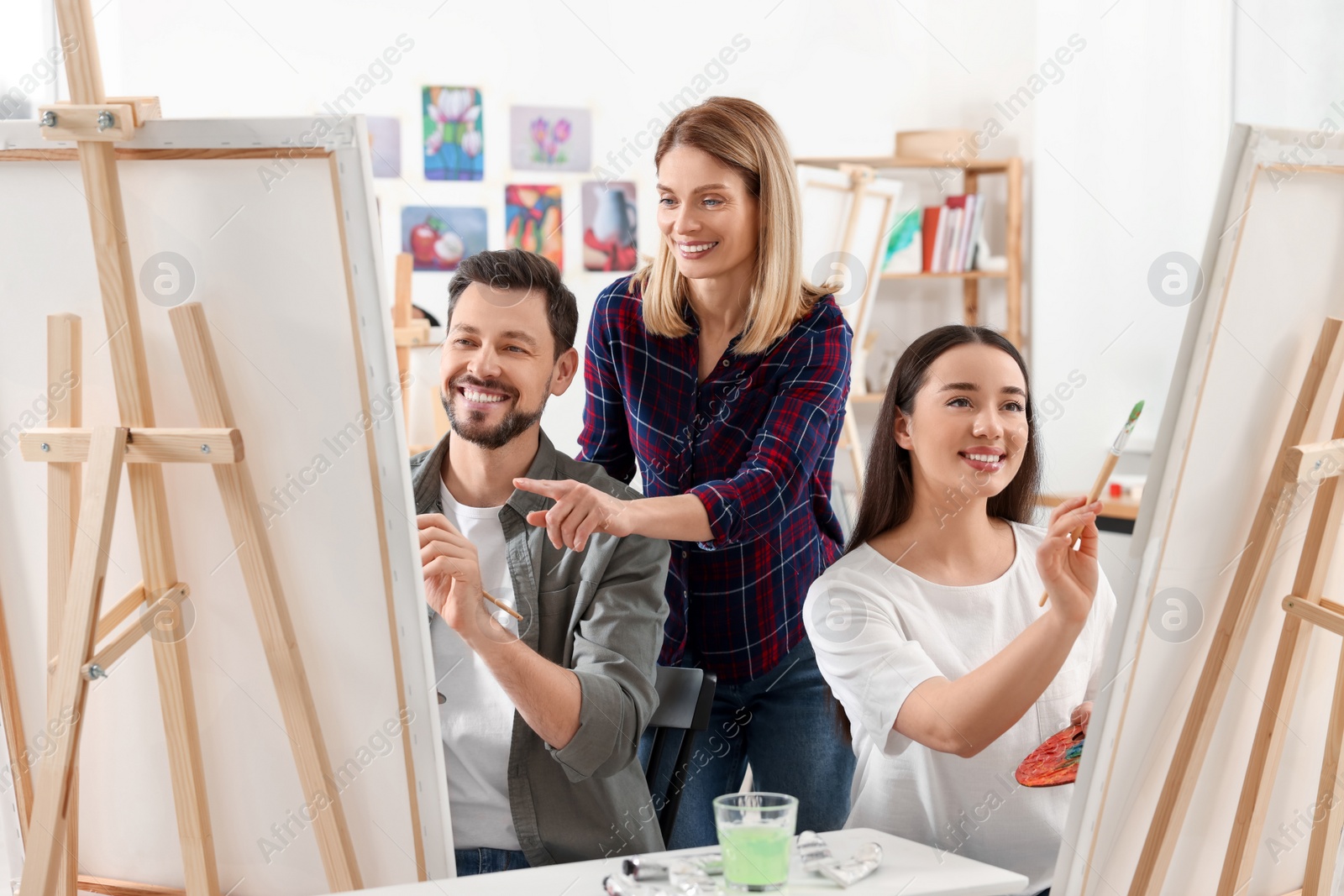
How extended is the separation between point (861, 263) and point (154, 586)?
326cm

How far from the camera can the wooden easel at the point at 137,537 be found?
117cm

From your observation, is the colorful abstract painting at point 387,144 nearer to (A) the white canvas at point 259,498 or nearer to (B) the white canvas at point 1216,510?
(A) the white canvas at point 259,498

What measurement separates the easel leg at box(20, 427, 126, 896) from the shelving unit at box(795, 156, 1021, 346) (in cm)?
400

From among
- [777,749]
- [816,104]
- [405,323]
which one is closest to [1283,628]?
[777,749]

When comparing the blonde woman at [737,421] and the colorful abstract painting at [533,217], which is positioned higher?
the colorful abstract painting at [533,217]

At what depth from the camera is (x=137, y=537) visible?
128 cm

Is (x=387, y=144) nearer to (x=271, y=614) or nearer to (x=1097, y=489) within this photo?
(x=271, y=614)

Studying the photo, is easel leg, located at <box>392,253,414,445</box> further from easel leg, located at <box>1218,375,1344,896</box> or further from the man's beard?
easel leg, located at <box>1218,375,1344,896</box>

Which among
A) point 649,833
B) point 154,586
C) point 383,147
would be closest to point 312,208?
point 154,586

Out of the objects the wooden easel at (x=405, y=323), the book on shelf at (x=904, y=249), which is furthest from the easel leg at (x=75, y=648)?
the book on shelf at (x=904, y=249)

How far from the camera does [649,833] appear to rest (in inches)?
60.5

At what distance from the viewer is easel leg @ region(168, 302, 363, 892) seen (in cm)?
121

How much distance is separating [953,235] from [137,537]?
4253mm

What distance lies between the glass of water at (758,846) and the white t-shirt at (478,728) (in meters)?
0.48
